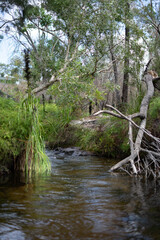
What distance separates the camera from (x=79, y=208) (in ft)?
12.1

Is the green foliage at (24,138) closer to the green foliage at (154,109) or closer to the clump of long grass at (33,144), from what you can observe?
the clump of long grass at (33,144)

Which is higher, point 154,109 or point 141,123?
point 154,109

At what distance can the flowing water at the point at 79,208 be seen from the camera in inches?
114

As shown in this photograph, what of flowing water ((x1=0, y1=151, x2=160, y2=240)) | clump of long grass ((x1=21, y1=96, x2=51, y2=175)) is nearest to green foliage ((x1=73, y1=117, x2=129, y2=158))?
flowing water ((x1=0, y1=151, x2=160, y2=240))

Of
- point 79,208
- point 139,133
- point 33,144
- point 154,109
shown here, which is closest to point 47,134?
point 33,144

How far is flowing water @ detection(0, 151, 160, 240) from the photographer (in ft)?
9.52

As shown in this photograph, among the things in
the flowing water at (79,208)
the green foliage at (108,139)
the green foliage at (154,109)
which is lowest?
the flowing water at (79,208)

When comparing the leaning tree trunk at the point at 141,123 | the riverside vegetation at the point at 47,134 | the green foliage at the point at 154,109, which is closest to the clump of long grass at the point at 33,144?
the riverside vegetation at the point at 47,134

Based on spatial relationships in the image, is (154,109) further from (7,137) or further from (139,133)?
(7,137)

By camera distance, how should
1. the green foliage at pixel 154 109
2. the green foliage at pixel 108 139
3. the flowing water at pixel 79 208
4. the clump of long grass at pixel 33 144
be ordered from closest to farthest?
the flowing water at pixel 79 208, the clump of long grass at pixel 33 144, the green foliage at pixel 154 109, the green foliage at pixel 108 139

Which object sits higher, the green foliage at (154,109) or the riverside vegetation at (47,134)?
the green foliage at (154,109)

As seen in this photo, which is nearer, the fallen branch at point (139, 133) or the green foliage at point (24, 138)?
the green foliage at point (24, 138)

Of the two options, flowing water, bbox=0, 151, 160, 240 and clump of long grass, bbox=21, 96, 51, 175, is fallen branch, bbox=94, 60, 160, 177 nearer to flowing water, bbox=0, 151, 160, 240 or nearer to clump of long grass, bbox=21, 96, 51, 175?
flowing water, bbox=0, 151, 160, 240

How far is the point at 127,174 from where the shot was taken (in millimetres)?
6117
